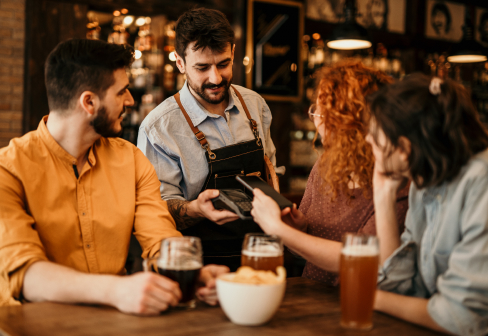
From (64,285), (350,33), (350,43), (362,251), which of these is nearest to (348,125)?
(362,251)

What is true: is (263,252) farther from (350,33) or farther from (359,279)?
(350,33)

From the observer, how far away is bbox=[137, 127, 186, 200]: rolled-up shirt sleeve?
2172mm

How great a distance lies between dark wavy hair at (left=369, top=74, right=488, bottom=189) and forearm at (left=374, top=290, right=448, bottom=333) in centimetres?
30

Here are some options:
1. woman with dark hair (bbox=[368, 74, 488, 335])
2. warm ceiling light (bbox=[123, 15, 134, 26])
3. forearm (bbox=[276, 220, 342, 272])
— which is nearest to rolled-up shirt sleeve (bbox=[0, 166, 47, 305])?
forearm (bbox=[276, 220, 342, 272])

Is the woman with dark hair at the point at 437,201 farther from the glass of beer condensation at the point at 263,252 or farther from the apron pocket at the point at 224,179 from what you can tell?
the apron pocket at the point at 224,179

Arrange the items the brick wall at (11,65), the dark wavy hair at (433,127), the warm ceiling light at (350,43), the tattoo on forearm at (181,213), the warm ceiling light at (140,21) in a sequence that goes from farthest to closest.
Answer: the warm ceiling light at (140,21)
the warm ceiling light at (350,43)
the brick wall at (11,65)
the tattoo on forearm at (181,213)
the dark wavy hair at (433,127)

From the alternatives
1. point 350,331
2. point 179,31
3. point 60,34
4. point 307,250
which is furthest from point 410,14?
point 350,331

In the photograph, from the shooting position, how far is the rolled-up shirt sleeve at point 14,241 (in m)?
1.35

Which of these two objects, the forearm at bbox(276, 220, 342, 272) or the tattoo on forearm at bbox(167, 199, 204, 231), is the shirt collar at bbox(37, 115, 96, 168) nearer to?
the tattoo on forearm at bbox(167, 199, 204, 231)

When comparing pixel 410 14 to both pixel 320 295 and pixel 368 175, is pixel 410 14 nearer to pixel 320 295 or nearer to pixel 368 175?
pixel 368 175

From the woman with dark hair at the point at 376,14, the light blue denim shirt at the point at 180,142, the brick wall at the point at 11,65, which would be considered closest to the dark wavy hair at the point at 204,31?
the light blue denim shirt at the point at 180,142

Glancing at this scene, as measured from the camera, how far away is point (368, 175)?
169 centimetres

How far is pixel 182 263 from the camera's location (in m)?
1.24

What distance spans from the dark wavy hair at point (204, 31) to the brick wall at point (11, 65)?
2.61 meters
